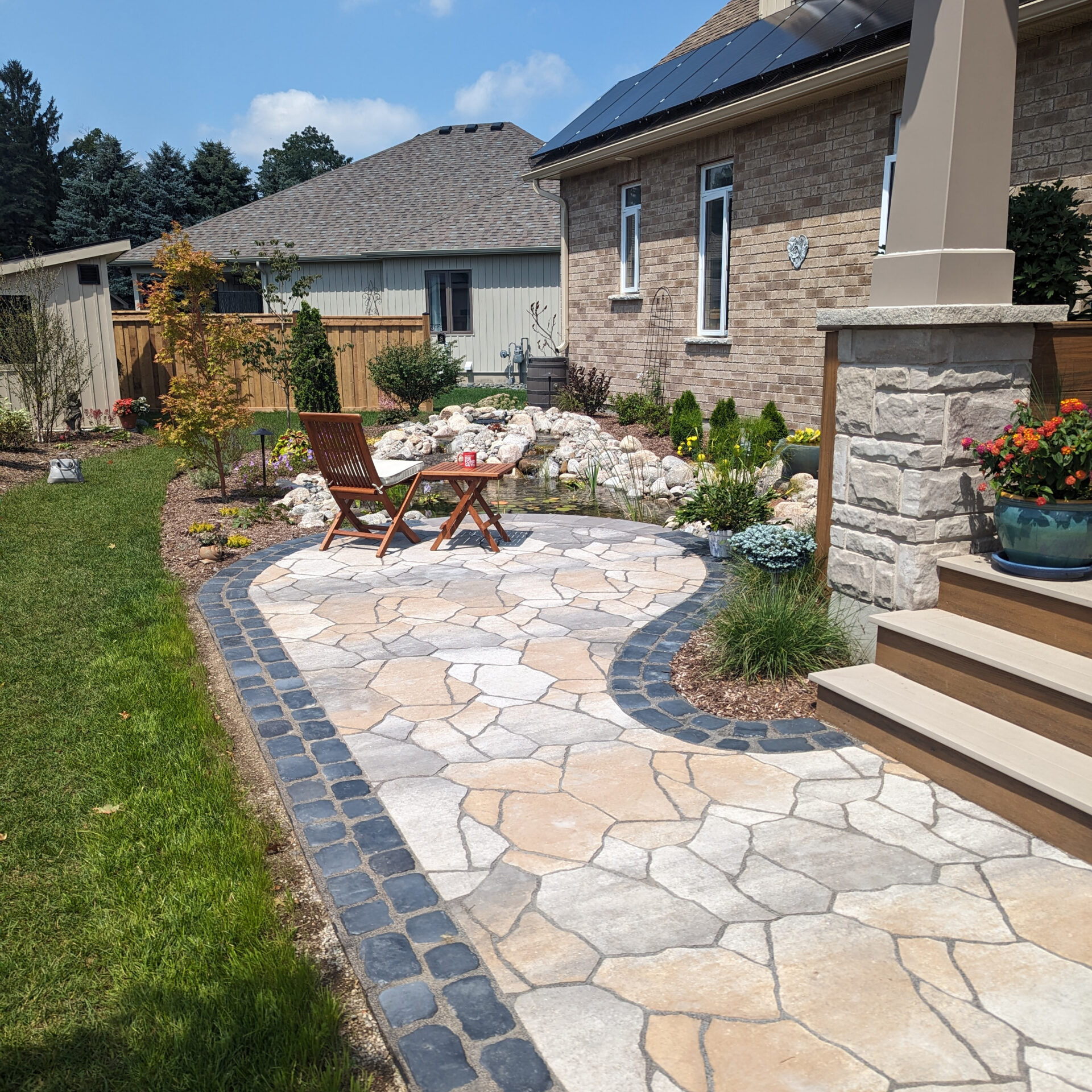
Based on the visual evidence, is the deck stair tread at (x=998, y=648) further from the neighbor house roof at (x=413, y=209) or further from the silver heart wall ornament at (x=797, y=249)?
the neighbor house roof at (x=413, y=209)

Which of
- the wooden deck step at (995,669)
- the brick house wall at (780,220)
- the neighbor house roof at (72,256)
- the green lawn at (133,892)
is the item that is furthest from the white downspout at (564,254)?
the wooden deck step at (995,669)

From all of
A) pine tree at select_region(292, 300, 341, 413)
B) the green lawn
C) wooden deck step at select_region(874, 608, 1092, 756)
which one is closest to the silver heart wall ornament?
pine tree at select_region(292, 300, 341, 413)

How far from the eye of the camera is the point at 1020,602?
365 centimetres

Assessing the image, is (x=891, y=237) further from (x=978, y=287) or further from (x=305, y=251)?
(x=305, y=251)

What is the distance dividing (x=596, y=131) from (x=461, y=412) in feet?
15.4

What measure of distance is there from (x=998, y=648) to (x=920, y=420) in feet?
3.28

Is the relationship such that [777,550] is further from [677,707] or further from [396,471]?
[396,471]

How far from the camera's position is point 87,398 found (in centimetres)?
1421

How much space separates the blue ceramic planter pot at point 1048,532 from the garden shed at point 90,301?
13.5 meters

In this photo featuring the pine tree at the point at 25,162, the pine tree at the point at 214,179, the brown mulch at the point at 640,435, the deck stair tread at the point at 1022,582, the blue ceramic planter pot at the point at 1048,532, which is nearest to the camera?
the deck stair tread at the point at 1022,582

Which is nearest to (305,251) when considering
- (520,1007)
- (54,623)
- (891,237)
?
(54,623)

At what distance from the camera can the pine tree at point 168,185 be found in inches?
1463

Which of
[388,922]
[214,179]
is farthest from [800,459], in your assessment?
[214,179]

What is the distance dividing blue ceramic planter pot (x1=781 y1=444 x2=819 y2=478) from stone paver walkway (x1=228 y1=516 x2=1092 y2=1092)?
521 cm
